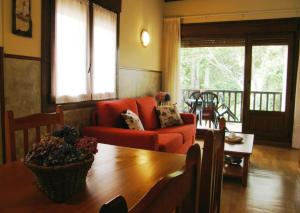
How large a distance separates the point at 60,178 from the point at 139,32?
157 inches

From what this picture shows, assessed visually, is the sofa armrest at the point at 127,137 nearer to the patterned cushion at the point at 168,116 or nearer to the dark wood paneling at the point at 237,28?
the patterned cushion at the point at 168,116

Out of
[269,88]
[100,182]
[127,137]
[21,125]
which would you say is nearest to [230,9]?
[269,88]

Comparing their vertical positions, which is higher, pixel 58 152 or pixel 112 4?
pixel 112 4

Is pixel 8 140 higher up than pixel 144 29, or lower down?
lower down

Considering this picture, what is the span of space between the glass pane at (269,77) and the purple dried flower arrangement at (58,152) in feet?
15.8

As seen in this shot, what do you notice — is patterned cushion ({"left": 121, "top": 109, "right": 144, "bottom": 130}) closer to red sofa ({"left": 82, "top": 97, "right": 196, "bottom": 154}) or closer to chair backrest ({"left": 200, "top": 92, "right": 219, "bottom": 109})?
red sofa ({"left": 82, "top": 97, "right": 196, "bottom": 154})

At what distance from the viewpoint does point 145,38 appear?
16.0 ft

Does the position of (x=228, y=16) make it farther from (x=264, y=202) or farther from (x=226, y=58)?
(x=264, y=202)

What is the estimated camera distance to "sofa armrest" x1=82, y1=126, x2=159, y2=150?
2826 millimetres

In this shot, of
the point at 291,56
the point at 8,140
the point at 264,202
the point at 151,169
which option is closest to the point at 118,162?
the point at 151,169

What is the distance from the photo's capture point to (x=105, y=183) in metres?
1.24

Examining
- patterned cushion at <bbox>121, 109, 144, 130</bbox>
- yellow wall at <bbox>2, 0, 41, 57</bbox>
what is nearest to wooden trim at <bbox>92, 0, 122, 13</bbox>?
yellow wall at <bbox>2, 0, 41, 57</bbox>

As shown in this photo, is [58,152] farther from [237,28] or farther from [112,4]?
[237,28]

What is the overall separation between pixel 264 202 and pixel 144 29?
3333 millimetres
